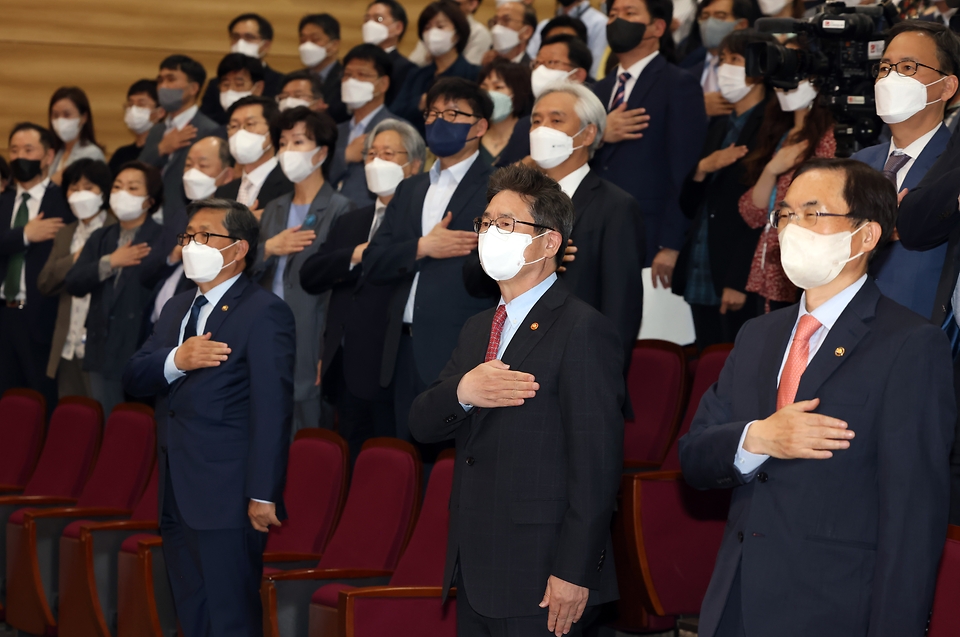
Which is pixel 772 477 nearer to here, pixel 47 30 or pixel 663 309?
pixel 663 309

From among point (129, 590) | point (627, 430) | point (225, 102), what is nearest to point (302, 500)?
point (129, 590)

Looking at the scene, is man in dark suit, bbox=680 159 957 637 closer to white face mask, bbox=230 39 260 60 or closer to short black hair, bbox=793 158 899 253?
short black hair, bbox=793 158 899 253

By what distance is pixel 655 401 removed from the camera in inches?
136

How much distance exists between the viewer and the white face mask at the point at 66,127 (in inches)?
236

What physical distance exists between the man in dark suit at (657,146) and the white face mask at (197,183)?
179cm

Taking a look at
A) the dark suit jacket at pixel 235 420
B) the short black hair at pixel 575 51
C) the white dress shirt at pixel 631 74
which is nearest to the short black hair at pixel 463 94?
the white dress shirt at pixel 631 74

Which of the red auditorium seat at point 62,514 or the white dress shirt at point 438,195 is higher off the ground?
the white dress shirt at point 438,195

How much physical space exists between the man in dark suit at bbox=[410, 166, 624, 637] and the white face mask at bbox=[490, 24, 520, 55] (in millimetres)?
3838

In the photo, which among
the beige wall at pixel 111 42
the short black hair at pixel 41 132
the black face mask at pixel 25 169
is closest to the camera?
the black face mask at pixel 25 169

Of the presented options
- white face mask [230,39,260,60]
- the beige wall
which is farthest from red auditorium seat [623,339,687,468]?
the beige wall

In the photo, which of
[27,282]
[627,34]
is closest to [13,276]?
[27,282]

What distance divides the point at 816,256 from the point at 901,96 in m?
0.88

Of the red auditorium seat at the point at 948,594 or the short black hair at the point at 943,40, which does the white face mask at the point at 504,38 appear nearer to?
the short black hair at the point at 943,40

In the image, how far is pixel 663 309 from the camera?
4.16m
